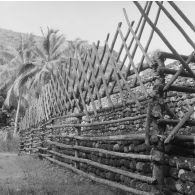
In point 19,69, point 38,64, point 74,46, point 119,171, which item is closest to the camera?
point 119,171

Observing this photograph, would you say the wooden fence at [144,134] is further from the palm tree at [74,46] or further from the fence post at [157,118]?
the palm tree at [74,46]

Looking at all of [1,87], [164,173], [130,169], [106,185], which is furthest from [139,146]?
[1,87]

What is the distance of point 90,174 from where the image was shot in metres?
7.34

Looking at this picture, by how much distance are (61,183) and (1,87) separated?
23.4 meters

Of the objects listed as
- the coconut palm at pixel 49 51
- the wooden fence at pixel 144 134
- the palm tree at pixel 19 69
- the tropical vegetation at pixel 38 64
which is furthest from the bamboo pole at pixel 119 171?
the palm tree at pixel 19 69

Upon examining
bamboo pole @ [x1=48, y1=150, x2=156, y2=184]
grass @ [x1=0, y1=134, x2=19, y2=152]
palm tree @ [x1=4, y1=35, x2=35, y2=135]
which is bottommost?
bamboo pole @ [x1=48, y1=150, x2=156, y2=184]

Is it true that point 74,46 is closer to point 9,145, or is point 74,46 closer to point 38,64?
point 38,64

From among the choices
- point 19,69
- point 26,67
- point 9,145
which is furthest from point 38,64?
point 9,145

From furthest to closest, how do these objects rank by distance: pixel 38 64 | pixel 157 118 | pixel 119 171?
pixel 38 64 < pixel 119 171 < pixel 157 118

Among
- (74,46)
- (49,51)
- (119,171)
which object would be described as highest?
(74,46)

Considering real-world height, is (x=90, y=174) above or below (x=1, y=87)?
below

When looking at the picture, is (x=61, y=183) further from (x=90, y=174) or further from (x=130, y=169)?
(x=130, y=169)

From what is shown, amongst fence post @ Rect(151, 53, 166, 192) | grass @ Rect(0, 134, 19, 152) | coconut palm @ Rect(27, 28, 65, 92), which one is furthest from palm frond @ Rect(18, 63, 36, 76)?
fence post @ Rect(151, 53, 166, 192)

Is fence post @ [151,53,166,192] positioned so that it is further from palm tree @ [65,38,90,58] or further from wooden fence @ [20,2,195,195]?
palm tree @ [65,38,90,58]
